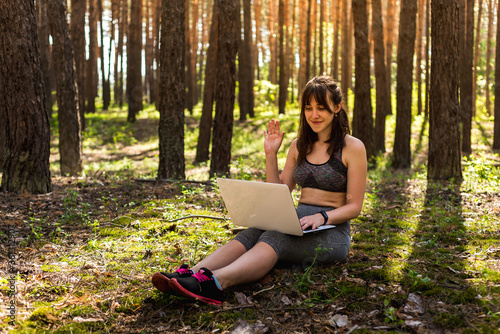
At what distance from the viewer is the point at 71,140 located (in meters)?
10.7

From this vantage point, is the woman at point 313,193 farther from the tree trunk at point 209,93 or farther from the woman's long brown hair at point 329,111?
the tree trunk at point 209,93

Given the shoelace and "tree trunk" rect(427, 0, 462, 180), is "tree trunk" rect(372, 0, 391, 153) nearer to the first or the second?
"tree trunk" rect(427, 0, 462, 180)

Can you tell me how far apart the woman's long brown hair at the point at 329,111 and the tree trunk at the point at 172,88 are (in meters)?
5.18

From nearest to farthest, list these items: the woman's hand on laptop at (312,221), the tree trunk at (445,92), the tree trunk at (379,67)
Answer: the woman's hand on laptop at (312,221)
the tree trunk at (445,92)
the tree trunk at (379,67)

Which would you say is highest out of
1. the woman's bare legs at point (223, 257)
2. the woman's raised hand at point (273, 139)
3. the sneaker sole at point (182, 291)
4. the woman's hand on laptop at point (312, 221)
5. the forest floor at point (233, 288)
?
the woman's raised hand at point (273, 139)

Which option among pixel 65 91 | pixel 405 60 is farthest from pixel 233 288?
pixel 405 60

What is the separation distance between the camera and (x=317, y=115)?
13.2ft

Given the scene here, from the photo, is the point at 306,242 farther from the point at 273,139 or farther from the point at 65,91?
the point at 65,91

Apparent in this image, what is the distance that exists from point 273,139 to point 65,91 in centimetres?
766

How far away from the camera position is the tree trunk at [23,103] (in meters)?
6.76

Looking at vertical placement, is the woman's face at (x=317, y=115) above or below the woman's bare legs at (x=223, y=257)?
above

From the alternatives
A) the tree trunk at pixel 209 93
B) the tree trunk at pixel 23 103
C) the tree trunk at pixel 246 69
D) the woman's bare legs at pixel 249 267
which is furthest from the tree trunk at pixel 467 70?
the woman's bare legs at pixel 249 267

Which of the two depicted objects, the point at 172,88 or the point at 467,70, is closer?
the point at 172,88

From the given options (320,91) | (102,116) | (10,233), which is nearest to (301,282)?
(320,91)
